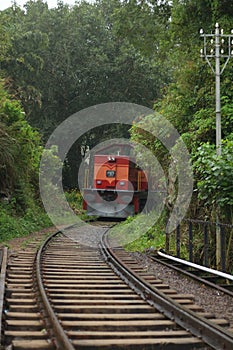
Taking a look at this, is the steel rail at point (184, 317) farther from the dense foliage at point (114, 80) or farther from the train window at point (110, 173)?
the train window at point (110, 173)

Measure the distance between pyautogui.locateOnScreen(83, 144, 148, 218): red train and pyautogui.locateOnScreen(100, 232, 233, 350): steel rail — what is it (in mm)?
13415

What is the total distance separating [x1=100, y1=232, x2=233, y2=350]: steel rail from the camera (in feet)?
14.6

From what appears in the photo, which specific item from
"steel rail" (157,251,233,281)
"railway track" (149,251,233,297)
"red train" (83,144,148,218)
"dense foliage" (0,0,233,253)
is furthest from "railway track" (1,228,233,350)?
"red train" (83,144,148,218)

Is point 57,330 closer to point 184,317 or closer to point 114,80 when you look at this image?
point 184,317

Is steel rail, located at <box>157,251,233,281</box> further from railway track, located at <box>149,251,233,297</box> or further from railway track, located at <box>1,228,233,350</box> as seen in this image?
railway track, located at <box>1,228,233,350</box>

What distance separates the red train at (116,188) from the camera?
21.4 metres

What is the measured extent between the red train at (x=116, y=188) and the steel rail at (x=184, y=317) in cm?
1342

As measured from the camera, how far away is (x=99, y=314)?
5.49 m

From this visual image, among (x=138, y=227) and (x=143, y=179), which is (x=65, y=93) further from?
(x=138, y=227)

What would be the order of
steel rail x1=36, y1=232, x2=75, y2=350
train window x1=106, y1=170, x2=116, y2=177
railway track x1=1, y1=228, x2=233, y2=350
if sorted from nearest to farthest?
steel rail x1=36, y1=232, x2=75, y2=350
railway track x1=1, y1=228, x2=233, y2=350
train window x1=106, y1=170, x2=116, y2=177

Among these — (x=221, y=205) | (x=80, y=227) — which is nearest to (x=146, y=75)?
(x=80, y=227)

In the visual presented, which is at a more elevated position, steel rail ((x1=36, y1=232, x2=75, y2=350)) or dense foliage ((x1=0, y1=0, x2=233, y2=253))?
dense foliage ((x1=0, y1=0, x2=233, y2=253))

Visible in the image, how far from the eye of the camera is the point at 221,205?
850 centimetres

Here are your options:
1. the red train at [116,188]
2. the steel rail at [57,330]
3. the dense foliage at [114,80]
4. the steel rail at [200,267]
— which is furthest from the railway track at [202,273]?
the red train at [116,188]
